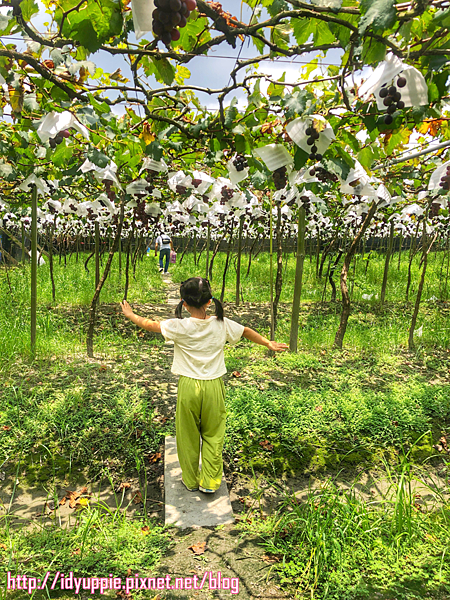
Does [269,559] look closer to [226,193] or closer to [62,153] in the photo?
[62,153]

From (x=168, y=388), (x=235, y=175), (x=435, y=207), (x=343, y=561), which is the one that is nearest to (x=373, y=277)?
(x=435, y=207)

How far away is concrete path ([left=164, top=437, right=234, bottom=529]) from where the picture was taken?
2.44m

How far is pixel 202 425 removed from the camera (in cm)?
266

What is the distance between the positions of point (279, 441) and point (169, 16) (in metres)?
3.09

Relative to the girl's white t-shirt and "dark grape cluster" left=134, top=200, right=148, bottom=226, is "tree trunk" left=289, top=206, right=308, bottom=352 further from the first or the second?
the girl's white t-shirt

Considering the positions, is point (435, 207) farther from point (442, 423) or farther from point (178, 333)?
point (178, 333)

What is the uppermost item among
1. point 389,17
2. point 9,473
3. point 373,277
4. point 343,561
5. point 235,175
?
point 389,17

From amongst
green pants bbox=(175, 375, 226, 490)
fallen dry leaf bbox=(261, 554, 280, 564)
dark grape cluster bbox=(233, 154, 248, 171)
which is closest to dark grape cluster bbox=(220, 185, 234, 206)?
dark grape cluster bbox=(233, 154, 248, 171)

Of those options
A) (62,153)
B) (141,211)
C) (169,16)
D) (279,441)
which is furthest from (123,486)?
(141,211)

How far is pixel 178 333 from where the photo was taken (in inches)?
100

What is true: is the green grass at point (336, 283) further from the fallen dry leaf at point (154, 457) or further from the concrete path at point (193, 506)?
the concrete path at point (193, 506)

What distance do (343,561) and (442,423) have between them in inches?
93.7

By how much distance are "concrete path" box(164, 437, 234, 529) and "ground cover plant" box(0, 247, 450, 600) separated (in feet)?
0.37

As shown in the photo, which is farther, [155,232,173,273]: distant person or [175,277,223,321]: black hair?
[155,232,173,273]: distant person
